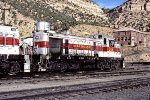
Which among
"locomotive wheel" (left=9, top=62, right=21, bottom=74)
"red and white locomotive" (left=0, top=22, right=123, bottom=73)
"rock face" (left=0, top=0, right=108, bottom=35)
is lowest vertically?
"locomotive wheel" (left=9, top=62, right=21, bottom=74)

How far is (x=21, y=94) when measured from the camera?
17141 millimetres

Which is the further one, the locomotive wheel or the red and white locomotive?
the red and white locomotive

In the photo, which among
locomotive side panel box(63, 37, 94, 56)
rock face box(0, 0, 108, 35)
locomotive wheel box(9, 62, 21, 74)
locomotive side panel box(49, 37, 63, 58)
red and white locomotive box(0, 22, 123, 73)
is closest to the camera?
locomotive wheel box(9, 62, 21, 74)

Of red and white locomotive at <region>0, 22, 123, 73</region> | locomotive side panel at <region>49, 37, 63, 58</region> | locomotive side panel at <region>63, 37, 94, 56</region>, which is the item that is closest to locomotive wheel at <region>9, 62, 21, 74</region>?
red and white locomotive at <region>0, 22, 123, 73</region>

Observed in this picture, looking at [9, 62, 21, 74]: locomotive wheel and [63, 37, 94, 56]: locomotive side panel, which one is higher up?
[63, 37, 94, 56]: locomotive side panel

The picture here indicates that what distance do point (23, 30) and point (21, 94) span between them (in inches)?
2578

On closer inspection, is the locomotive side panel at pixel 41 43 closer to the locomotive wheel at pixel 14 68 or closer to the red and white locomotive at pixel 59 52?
the red and white locomotive at pixel 59 52

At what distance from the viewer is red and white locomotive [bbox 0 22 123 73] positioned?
30000mm

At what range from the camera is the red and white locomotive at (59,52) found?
98.4 ft

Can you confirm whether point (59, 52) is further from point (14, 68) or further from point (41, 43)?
point (14, 68)

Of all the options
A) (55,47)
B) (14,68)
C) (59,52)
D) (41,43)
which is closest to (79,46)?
(59,52)

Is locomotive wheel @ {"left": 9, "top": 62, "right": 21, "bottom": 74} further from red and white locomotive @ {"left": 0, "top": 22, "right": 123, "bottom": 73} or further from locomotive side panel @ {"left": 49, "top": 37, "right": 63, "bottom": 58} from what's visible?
locomotive side panel @ {"left": 49, "top": 37, "right": 63, "bottom": 58}

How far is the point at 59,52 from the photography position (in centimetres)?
3369

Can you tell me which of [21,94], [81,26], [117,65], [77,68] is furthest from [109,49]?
[81,26]
